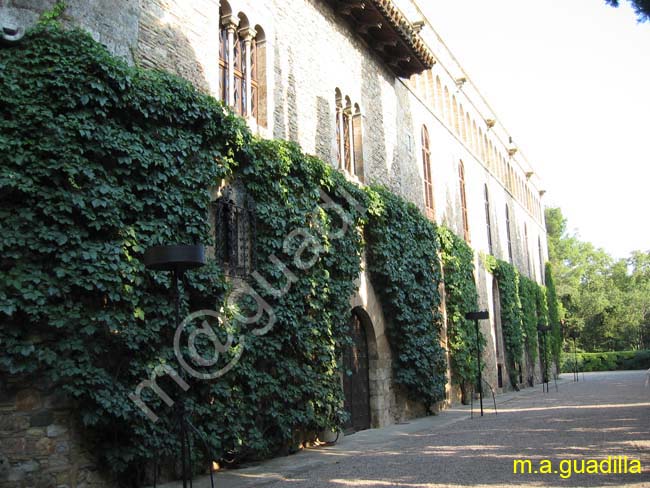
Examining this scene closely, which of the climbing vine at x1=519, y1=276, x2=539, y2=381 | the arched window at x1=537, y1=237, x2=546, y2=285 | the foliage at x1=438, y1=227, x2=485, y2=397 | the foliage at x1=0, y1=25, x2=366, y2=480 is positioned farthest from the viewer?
the arched window at x1=537, y1=237, x2=546, y2=285

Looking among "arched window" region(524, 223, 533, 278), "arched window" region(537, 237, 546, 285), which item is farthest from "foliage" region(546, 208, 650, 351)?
"arched window" region(524, 223, 533, 278)

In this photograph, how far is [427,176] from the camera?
1727 cm

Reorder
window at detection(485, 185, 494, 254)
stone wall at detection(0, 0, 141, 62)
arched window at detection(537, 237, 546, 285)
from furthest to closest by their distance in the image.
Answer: arched window at detection(537, 237, 546, 285), window at detection(485, 185, 494, 254), stone wall at detection(0, 0, 141, 62)

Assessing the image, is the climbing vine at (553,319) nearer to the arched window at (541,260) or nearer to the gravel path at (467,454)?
the arched window at (541,260)

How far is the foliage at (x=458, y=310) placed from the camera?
53.5 ft

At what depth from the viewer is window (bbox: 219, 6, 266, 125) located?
373 inches

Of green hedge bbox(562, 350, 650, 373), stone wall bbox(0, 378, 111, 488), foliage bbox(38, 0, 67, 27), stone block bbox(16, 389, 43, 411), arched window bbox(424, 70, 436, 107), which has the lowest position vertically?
green hedge bbox(562, 350, 650, 373)

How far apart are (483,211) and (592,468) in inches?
665

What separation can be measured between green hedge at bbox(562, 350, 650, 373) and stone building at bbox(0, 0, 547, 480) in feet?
87.8

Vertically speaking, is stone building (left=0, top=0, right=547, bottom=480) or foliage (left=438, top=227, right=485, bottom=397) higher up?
stone building (left=0, top=0, right=547, bottom=480)

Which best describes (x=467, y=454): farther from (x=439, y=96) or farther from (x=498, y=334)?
(x=498, y=334)

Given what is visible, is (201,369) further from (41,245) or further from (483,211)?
(483,211)

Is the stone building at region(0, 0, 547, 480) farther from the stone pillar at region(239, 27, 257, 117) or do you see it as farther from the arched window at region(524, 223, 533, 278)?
the arched window at region(524, 223, 533, 278)

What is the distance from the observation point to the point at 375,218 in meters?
12.7
